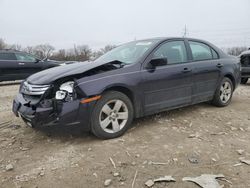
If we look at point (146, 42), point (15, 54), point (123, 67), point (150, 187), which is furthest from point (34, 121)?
point (15, 54)

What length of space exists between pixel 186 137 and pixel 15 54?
29.0 ft

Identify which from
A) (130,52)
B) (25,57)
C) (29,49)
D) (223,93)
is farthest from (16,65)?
(29,49)

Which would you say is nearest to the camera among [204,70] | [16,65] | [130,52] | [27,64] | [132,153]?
[132,153]

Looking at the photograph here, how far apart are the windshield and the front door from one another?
21 centimetres

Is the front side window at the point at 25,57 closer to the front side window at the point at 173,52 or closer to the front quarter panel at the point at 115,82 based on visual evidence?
the front side window at the point at 173,52

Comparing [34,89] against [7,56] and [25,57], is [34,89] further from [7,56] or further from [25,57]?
[25,57]

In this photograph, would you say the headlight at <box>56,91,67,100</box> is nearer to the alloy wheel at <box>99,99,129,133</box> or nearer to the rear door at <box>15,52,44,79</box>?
the alloy wheel at <box>99,99,129,133</box>

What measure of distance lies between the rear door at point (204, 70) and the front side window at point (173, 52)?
24cm

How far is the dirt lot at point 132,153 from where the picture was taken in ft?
8.57

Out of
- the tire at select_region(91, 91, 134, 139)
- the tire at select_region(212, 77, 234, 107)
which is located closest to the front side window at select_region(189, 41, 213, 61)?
the tire at select_region(212, 77, 234, 107)

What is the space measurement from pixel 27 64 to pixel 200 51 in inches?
305

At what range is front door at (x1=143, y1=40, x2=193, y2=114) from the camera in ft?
12.8

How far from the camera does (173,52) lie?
4.39 m

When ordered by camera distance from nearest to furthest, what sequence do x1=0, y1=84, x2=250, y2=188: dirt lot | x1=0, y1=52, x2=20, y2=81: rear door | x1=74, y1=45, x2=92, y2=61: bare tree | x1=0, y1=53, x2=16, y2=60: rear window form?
x1=0, y1=84, x2=250, y2=188: dirt lot → x1=0, y1=52, x2=20, y2=81: rear door → x1=0, y1=53, x2=16, y2=60: rear window → x1=74, y1=45, x2=92, y2=61: bare tree
